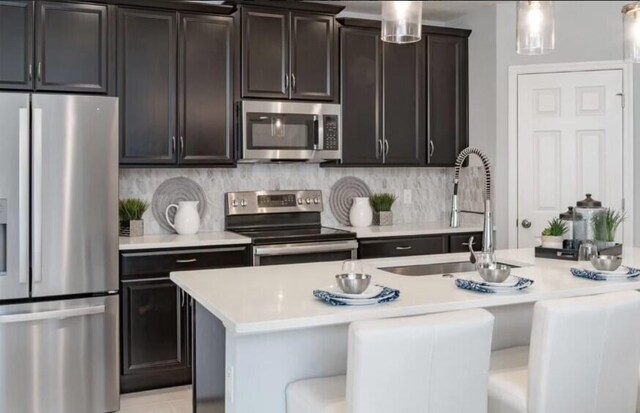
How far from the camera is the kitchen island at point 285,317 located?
2.04 m

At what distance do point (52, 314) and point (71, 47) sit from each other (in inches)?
64.4

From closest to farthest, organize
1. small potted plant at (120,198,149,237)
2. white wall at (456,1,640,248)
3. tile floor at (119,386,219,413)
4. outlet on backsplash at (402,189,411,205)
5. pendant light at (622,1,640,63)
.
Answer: pendant light at (622,1,640,63) → tile floor at (119,386,219,413) → small potted plant at (120,198,149,237) → white wall at (456,1,640,248) → outlet on backsplash at (402,189,411,205)

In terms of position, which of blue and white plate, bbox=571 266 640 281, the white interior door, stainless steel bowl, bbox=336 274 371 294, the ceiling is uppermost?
the ceiling

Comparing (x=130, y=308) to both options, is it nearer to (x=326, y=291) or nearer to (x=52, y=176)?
(x=52, y=176)

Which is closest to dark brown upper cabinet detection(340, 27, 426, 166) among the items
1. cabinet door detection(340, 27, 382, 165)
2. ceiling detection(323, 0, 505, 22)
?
cabinet door detection(340, 27, 382, 165)

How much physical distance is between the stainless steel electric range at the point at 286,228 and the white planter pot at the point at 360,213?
0.27 m

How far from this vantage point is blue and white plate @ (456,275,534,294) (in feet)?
7.75

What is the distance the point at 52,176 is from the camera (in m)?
3.38

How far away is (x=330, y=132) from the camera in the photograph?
4.61m

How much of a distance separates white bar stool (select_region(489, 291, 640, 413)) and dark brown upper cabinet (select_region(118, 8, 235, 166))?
2725mm

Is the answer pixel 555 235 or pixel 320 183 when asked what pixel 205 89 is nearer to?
pixel 320 183

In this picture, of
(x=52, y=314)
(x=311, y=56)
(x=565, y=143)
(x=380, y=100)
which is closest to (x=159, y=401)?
(x=52, y=314)

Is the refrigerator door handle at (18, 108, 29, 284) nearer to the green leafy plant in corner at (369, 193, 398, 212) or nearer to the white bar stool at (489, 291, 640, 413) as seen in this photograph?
the white bar stool at (489, 291, 640, 413)

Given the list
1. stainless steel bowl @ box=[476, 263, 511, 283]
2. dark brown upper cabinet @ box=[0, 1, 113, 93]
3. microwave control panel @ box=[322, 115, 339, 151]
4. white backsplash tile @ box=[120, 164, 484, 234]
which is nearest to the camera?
stainless steel bowl @ box=[476, 263, 511, 283]
